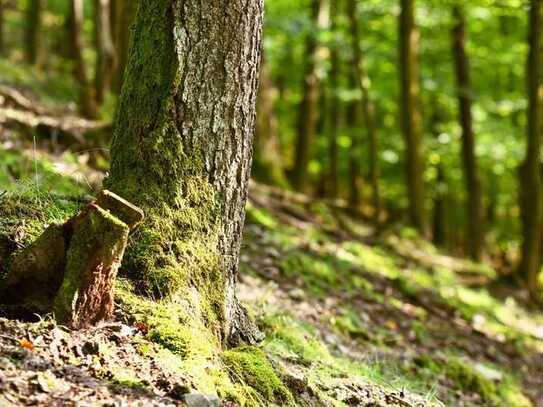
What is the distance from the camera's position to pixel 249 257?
7152mm

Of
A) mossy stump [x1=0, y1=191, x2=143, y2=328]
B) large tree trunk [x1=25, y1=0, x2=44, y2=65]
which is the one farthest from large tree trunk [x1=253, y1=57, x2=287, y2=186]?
large tree trunk [x1=25, y1=0, x2=44, y2=65]

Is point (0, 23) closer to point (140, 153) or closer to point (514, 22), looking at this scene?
point (514, 22)

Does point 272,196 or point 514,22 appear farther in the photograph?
point 514,22

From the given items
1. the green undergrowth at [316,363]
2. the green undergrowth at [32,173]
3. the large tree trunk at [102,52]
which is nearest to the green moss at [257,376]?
the green undergrowth at [316,363]

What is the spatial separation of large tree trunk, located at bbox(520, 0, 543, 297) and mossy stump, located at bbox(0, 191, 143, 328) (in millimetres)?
10668

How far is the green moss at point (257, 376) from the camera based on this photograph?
343 centimetres

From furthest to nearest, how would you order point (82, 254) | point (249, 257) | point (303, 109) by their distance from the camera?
point (303, 109) < point (249, 257) < point (82, 254)

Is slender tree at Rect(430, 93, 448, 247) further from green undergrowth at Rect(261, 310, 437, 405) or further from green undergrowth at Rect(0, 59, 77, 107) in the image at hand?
green undergrowth at Rect(261, 310, 437, 405)

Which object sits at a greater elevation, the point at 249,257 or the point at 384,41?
the point at 384,41

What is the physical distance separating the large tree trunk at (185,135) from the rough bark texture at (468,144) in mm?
11912

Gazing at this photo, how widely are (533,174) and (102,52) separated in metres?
8.11

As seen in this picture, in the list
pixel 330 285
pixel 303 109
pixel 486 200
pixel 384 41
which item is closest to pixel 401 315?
pixel 330 285

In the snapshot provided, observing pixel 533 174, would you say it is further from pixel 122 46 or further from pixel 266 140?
pixel 122 46

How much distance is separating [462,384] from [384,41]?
14.6m
